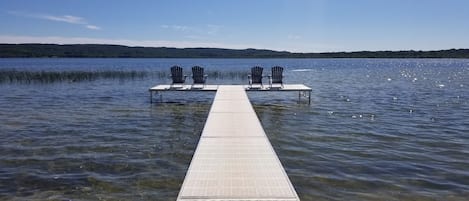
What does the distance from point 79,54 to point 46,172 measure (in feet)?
375

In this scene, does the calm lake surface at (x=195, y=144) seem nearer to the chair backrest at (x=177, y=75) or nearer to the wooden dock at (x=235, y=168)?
the wooden dock at (x=235, y=168)

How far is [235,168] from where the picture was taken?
17.3 feet

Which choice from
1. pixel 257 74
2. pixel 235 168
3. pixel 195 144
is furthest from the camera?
pixel 257 74

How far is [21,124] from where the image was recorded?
11.5 metres

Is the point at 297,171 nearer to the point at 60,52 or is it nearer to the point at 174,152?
the point at 174,152

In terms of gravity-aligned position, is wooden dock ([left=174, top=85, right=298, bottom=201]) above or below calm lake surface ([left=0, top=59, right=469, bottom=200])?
above

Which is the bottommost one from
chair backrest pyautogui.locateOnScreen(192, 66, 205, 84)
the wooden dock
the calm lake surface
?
the calm lake surface

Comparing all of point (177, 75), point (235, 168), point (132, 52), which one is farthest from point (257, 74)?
point (132, 52)

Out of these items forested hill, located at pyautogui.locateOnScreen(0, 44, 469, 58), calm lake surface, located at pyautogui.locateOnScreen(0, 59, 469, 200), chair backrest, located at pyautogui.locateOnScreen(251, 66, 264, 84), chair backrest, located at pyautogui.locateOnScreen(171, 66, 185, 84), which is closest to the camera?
calm lake surface, located at pyautogui.locateOnScreen(0, 59, 469, 200)

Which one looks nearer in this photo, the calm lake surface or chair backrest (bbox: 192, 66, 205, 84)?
the calm lake surface

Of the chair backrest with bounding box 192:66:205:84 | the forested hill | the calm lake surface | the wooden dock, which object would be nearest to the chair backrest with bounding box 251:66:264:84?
the calm lake surface

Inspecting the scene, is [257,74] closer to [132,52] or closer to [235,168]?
[235,168]

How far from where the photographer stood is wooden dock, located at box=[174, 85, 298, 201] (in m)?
4.34

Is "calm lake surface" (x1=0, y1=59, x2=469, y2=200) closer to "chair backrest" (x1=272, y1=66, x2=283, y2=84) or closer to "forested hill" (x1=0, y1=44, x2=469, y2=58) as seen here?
"chair backrest" (x1=272, y1=66, x2=283, y2=84)
